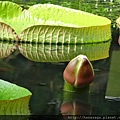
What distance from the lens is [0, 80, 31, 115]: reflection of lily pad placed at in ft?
6.16

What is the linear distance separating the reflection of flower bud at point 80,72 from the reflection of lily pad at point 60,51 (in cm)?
83

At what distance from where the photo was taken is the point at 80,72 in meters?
2.14

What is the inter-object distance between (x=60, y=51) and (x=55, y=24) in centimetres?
73

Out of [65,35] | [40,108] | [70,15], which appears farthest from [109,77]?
[70,15]

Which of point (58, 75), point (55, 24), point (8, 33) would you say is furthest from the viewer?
point (55, 24)

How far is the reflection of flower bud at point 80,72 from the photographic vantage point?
2.15 m

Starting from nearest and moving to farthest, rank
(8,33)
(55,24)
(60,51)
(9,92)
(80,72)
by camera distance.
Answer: (9,92), (80,72), (60,51), (8,33), (55,24)

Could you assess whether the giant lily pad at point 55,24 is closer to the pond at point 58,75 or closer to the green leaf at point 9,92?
the pond at point 58,75

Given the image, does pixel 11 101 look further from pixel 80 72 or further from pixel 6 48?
pixel 6 48

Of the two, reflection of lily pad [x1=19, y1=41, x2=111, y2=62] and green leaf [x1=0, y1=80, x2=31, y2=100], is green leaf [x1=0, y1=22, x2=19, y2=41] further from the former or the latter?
green leaf [x1=0, y1=80, x2=31, y2=100]

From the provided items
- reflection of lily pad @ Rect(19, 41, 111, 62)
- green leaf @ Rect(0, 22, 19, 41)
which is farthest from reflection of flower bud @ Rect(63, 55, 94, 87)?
green leaf @ Rect(0, 22, 19, 41)

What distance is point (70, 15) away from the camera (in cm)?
405

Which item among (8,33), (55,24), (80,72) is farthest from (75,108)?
(55,24)

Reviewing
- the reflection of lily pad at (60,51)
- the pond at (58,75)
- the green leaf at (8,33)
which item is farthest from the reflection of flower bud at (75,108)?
the green leaf at (8,33)
